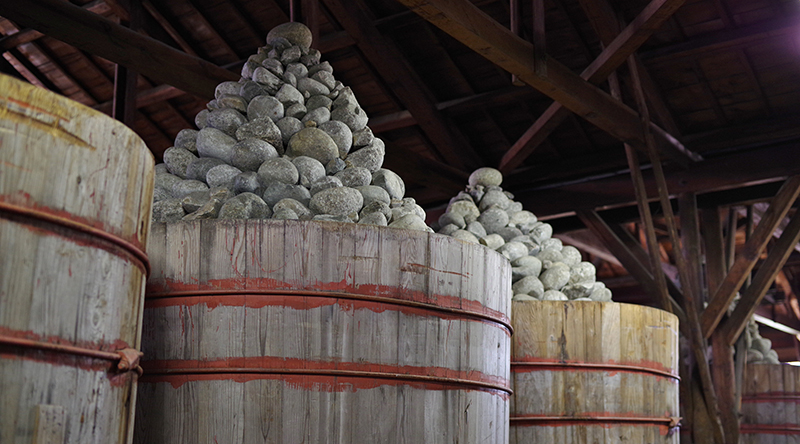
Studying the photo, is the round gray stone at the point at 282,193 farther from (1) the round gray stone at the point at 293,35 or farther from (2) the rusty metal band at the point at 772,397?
(2) the rusty metal band at the point at 772,397

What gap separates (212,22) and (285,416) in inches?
288

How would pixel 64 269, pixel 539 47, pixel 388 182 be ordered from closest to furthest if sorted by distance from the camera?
pixel 64 269, pixel 388 182, pixel 539 47

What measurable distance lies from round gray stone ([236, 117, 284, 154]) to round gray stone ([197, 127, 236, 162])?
0.24 ft

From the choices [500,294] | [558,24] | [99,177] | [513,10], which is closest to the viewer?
[99,177]

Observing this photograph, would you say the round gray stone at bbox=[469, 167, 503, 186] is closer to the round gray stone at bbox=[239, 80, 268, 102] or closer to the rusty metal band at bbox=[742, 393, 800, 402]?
the round gray stone at bbox=[239, 80, 268, 102]

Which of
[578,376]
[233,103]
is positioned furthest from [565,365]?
[233,103]

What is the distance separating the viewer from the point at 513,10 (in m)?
7.46

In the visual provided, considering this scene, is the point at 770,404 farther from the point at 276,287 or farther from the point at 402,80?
the point at 276,287

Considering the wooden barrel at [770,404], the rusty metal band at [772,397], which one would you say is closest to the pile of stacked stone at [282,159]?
the wooden barrel at [770,404]

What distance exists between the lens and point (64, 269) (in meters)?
2.35

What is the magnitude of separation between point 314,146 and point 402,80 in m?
5.27

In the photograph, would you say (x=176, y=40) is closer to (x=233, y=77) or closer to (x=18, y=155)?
(x=233, y=77)

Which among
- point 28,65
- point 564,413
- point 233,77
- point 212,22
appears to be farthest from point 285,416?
point 28,65

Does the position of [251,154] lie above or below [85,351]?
above
